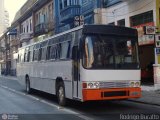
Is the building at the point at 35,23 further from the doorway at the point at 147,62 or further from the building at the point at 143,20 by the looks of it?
the doorway at the point at 147,62

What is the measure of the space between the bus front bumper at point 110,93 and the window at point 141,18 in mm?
10488

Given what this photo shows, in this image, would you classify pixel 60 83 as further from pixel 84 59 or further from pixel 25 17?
pixel 25 17

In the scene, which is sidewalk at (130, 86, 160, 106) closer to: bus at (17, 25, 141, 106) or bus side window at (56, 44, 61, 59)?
bus at (17, 25, 141, 106)

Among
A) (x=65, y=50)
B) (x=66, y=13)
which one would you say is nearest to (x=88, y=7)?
(x=66, y=13)

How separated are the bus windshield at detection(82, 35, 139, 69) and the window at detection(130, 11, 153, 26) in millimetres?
9918

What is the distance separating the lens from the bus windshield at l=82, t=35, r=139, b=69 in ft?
47.4

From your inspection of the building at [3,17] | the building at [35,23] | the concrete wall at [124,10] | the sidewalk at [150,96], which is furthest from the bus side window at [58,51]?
the building at [3,17]

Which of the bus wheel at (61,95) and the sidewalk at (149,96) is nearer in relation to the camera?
the bus wheel at (61,95)

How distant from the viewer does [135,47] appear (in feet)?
50.5

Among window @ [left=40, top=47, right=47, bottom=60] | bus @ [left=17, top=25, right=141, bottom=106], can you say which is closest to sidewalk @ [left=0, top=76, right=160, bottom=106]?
bus @ [left=17, top=25, right=141, bottom=106]

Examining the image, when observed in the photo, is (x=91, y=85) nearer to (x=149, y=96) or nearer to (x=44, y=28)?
(x=149, y=96)

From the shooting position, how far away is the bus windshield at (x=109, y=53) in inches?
569

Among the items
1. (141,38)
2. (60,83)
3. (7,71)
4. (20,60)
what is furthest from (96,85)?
(7,71)

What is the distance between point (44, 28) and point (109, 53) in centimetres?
3383
